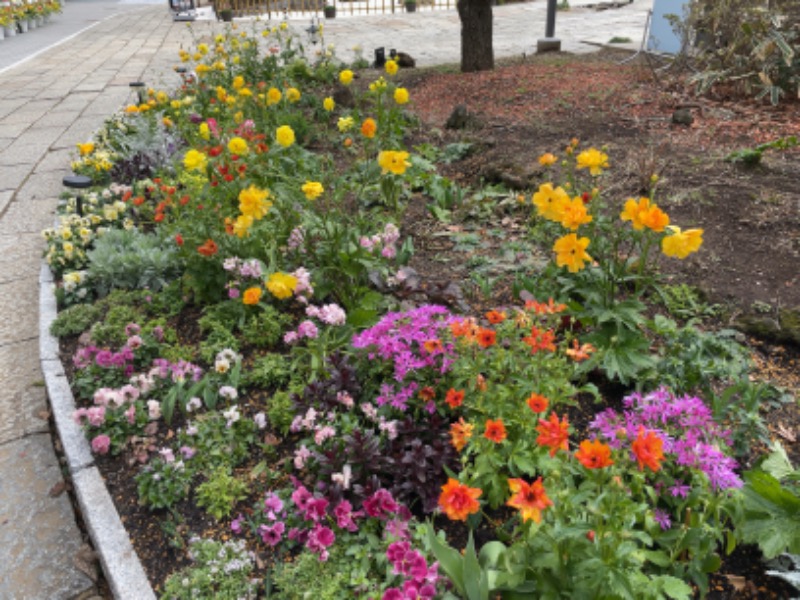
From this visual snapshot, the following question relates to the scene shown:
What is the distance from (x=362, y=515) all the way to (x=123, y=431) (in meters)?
1.11

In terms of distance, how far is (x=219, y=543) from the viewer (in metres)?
2.05

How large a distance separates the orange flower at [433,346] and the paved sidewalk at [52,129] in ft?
4.68

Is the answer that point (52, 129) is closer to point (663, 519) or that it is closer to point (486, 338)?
point (486, 338)

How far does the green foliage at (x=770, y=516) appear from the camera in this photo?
1.71 m

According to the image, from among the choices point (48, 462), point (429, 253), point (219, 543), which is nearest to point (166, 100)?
point (429, 253)

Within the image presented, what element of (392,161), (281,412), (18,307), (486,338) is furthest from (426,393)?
(18,307)

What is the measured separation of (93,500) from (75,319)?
4.20ft

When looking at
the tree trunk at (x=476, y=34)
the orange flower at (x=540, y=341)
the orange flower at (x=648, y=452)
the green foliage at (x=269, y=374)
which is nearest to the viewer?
the orange flower at (x=648, y=452)

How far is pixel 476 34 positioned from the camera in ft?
25.2

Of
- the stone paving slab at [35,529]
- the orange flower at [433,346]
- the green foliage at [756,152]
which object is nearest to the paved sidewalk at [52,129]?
the stone paving slab at [35,529]

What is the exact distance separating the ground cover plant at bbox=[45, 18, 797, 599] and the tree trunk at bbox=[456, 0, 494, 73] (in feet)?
14.6

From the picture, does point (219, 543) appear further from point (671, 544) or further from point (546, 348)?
point (671, 544)

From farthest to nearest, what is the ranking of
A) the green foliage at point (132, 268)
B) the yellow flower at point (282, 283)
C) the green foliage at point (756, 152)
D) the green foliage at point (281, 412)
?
the green foliage at point (756, 152), the green foliage at point (132, 268), the yellow flower at point (282, 283), the green foliage at point (281, 412)

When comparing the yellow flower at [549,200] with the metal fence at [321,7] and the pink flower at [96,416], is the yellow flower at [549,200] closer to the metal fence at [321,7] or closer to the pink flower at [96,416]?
the pink flower at [96,416]
